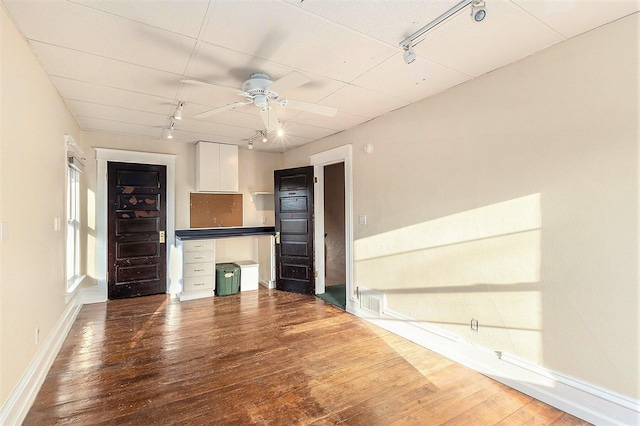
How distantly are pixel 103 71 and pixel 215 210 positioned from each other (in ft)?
10.2

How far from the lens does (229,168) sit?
17.2 feet

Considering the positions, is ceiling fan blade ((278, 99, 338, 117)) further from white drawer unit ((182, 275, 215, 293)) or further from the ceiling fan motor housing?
white drawer unit ((182, 275, 215, 293))

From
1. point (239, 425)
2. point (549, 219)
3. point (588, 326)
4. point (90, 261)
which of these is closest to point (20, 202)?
point (239, 425)

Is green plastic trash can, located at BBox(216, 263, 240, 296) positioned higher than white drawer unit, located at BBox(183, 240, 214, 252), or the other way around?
white drawer unit, located at BBox(183, 240, 214, 252)

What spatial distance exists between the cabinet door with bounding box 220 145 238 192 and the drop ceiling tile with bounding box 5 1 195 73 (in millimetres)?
2817

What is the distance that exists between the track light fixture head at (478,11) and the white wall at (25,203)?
8.71 feet

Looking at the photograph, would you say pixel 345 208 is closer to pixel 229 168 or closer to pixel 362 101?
pixel 362 101

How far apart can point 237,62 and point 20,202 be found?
1752 mm

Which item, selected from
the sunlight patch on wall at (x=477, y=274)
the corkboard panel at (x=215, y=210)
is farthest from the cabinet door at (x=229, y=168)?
the sunlight patch on wall at (x=477, y=274)

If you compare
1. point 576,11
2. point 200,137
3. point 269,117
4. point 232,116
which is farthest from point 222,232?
point 576,11

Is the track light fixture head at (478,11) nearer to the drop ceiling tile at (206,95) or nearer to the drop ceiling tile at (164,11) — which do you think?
the drop ceiling tile at (164,11)

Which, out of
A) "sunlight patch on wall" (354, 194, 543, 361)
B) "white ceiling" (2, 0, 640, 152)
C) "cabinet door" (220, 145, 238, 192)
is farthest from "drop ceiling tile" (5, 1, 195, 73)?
"cabinet door" (220, 145, 238, 192)

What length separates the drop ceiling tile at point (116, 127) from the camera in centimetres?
393

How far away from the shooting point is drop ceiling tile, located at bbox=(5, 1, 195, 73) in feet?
5.87
